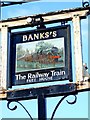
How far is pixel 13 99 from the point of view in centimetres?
1026

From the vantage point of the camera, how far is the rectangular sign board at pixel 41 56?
33.7ft

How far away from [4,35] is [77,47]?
1787mm

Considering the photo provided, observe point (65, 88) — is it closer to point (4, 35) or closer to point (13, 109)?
point (13, 109)

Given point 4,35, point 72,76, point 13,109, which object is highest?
point 4,35

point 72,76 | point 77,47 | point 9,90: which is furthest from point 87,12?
point 9,90

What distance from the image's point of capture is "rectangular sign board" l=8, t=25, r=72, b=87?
10.3 meters

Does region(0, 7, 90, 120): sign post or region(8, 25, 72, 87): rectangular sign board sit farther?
region(8, 25, 72, 87): rectangular sign board

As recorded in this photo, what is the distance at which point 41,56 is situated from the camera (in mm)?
10531

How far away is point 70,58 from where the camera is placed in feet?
33.6

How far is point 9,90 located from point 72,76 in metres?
1.37

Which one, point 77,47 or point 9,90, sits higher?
point 77,47

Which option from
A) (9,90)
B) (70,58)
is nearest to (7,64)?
(9,90)

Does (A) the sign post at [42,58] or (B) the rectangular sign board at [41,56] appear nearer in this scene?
(A) the sign post at [42,58]

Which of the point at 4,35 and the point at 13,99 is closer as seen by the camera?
the point at 13,99
